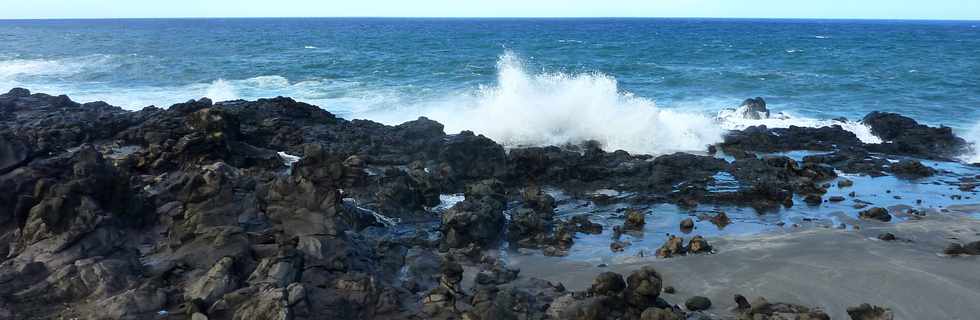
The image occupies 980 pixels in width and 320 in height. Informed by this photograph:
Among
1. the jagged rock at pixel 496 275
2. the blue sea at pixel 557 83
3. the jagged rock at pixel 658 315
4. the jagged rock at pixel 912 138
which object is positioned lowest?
the blue sea at pixel 557 83

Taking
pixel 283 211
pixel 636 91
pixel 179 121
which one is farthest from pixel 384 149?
pixel 636 91

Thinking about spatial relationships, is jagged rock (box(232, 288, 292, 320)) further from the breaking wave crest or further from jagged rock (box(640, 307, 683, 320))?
the breaking wave crest

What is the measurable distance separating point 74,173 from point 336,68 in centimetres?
3525

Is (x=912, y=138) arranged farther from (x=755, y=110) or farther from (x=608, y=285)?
(x=608, y=285)

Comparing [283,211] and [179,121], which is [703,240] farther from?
[179,121]

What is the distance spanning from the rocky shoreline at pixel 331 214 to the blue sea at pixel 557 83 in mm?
2794

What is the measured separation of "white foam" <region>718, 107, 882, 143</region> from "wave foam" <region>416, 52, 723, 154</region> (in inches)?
72.6

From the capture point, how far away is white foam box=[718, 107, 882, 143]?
2372 cm

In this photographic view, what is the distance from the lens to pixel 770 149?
20.7 m

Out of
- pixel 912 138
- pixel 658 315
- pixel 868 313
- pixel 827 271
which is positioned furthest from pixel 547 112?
pixel 658 315

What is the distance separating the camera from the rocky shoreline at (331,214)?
8.60 metres

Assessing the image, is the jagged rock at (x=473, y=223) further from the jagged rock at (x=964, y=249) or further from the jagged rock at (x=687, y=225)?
the jagged rock at (x=964, y=249)

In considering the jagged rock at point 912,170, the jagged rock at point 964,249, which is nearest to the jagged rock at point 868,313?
the jagged rock at point 964,249

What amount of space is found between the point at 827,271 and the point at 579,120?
456 inches
